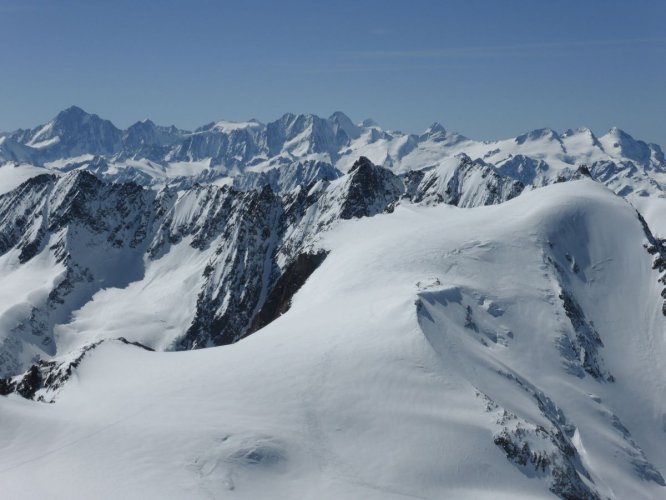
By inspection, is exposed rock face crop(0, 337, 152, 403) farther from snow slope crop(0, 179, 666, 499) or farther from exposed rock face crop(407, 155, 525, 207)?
exposed rock face crop(407, 155, 525, 207)

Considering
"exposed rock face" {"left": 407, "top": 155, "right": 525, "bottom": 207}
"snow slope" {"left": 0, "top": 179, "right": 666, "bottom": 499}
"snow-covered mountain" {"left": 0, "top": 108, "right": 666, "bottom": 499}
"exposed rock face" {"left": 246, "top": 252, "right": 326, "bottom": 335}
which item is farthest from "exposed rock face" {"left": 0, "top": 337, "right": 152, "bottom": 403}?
"exposed rock face" {"left": 407, "top": 155, "right": 525, "bottom": 207}

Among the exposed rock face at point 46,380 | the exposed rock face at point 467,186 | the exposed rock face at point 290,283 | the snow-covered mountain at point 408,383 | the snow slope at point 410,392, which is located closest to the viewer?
the snow slope at point 410,392

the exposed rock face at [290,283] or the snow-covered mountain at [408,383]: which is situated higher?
the snow-covered mountain at [408,383]

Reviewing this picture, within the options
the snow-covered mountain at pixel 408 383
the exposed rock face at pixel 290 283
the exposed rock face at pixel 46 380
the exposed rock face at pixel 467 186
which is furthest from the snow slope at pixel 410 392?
the exposed rock face at pixel 467 186

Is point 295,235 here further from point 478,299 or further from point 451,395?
point 451,395

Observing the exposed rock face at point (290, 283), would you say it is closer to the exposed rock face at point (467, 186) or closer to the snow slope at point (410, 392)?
the snow slope at point (410, 392)

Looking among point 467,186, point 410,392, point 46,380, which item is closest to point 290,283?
point 46,380

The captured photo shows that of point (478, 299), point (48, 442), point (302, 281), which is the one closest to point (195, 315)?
point (302, 281)

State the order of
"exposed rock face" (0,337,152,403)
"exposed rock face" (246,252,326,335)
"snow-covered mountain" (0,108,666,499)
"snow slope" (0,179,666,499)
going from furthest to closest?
"exposed rock face" (246,252,326,335), "exposed rock face" (0,337,152,403), "snow-covered mountain" (0,108,666,499), "snow slope" (0,179,666,499)

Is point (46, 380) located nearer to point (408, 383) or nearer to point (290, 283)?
point (408, 383)
